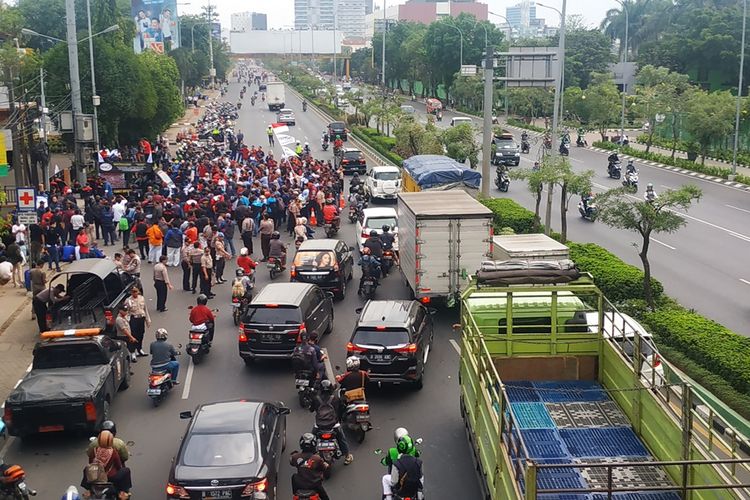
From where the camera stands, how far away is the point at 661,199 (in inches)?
768

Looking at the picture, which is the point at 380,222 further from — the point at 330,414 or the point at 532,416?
the point at 532,416

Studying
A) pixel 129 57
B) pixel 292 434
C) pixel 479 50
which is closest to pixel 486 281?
pixel 292 434

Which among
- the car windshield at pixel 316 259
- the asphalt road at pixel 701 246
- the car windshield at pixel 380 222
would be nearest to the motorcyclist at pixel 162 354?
the car windshield at pixel 316 259

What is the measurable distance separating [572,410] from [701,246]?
1897 cm

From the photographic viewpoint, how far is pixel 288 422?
14.0m

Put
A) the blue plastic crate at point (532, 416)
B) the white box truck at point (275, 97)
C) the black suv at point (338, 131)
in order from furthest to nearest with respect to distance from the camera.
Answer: the white box truck at point (275, 97) → the black suv at point (338, 131) → the blue plastic crate at point (532, 416)

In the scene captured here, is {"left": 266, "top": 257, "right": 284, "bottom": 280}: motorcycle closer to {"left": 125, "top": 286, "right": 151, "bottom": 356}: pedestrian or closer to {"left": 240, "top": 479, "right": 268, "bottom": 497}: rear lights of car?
{"left": 125, "top": 286, "right": 151, "bottom": 356}: pedestrian

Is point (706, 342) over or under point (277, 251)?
under

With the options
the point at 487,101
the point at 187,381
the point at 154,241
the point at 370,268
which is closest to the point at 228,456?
the point at 187,381

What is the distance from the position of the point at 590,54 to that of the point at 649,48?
9.61 m

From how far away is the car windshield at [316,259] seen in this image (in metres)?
21.2

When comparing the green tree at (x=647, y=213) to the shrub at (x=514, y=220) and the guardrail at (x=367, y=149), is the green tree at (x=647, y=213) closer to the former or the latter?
the shrub at (x=514, y=220)

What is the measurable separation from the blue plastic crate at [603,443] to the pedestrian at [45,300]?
11.7 metres

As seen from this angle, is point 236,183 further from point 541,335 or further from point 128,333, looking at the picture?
point 541,335
